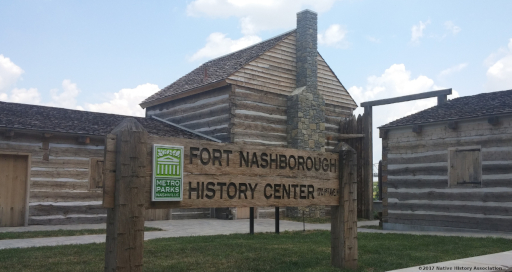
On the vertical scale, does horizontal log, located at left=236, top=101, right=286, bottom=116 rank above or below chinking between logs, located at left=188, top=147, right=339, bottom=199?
above

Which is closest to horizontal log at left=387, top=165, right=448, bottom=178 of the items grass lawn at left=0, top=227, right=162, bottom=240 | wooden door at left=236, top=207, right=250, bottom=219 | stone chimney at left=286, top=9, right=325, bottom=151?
stone chimney at left=286, top=9, right=325, bottom=151

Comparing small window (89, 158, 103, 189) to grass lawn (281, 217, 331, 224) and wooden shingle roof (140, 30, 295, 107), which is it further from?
grass lawn (281, 217, 331, 224)

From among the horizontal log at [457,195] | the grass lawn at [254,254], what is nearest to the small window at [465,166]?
the horizontal log at [457,195]

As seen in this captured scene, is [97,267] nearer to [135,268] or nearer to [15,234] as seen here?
[135,268]

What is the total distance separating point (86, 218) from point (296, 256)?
10.4m

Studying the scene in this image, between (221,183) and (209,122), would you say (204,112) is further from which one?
(221,183)

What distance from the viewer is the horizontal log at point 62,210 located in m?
16.0

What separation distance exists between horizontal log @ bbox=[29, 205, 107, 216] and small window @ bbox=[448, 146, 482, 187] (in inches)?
457

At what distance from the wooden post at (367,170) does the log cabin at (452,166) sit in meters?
5.09

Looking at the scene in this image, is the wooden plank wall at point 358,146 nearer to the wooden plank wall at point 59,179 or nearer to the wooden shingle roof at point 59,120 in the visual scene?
the wooden shingle roof at point 59,120

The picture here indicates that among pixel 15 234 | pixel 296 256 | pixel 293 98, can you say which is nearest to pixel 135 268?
pixel 296 256

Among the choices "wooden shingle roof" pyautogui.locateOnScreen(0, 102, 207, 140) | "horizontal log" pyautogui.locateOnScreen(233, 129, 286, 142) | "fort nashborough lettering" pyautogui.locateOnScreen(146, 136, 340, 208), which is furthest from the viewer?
"horizontal log" pyautogui.locateOnScreen(233, 129, 286, 142)

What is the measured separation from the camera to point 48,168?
16.3 metres

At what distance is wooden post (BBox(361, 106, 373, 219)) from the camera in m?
22.2
